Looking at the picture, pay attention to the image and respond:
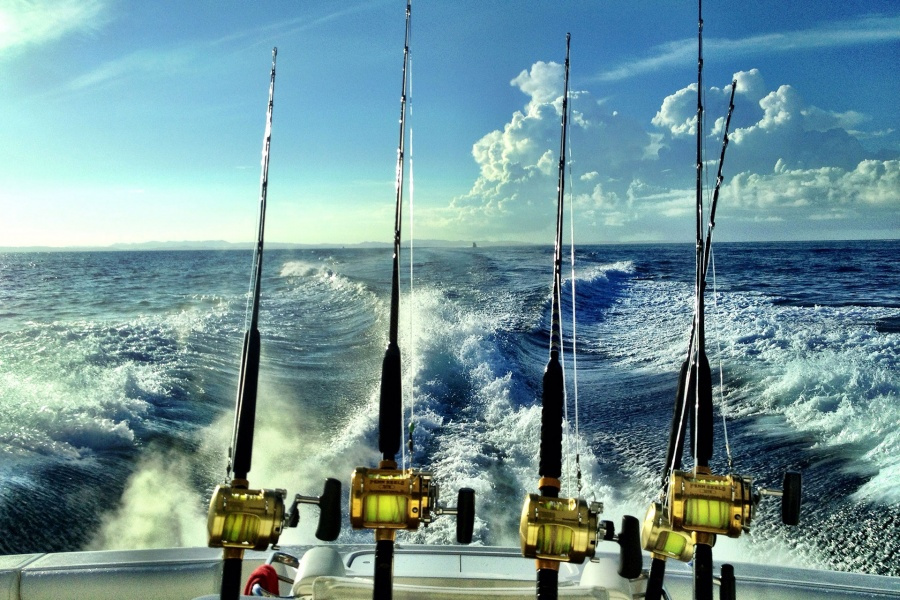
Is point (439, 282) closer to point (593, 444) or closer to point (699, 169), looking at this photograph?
point (593, 444)

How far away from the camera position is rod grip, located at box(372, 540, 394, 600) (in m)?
1.12

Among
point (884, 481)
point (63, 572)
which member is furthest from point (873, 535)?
point (63, 572)

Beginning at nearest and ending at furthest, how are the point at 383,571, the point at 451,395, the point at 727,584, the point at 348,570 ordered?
the point at 383,571 → the point at 727,584 → the point at 348,570 → the point at 451,395

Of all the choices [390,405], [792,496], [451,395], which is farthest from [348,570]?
[451,395]

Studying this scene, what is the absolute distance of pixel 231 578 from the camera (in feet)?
3.85

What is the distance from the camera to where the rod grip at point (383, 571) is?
3.67ft

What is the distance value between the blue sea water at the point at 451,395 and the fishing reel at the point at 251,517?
3150mm

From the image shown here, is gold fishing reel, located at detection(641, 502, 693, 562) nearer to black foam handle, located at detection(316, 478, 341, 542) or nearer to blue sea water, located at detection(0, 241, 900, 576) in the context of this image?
black foam handle, located at detection(316, 478, 341, 542)

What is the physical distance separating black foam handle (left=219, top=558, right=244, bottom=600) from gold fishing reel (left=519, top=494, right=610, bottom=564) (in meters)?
0.45

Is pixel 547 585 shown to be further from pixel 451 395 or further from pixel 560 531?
pixel 451 395

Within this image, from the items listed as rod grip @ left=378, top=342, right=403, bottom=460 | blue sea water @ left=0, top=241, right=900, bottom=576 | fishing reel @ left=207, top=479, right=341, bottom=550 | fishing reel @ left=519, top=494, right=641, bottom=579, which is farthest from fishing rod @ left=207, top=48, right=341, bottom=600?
blue sea water @ left=0, top=241, right=900, bottom=576

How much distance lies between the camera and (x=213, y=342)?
8008 mm

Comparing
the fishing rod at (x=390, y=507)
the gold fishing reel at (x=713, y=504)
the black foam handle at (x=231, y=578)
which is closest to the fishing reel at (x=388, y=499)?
the fishing rod at (x=390, y=507)

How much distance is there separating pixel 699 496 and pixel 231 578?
77cm
